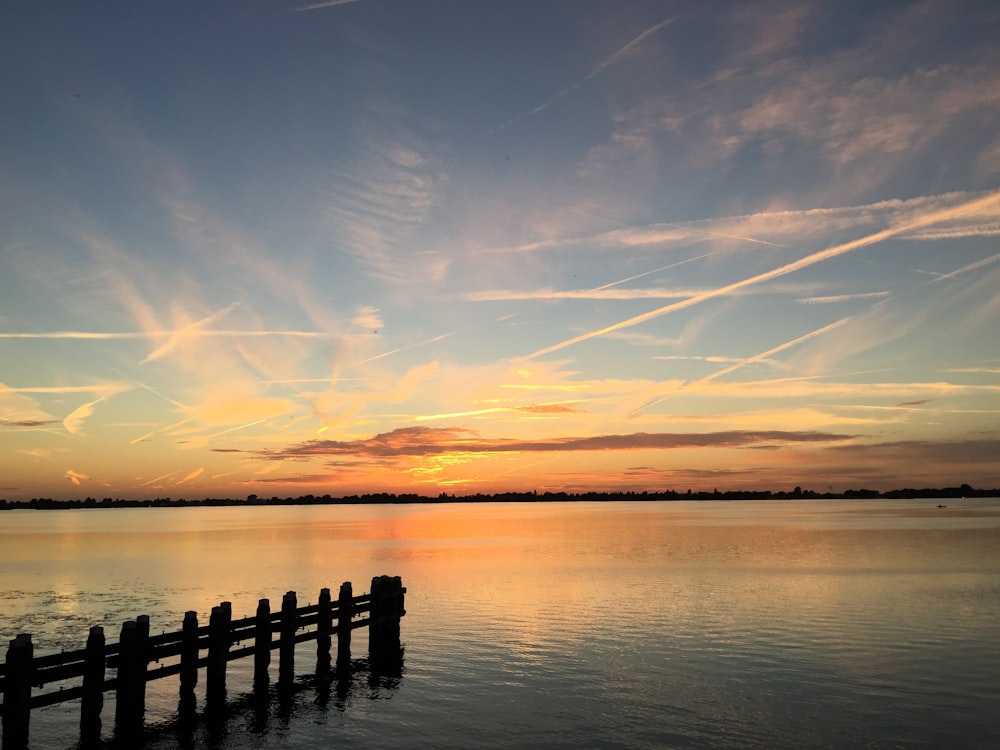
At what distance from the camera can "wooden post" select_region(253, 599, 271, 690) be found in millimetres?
23984

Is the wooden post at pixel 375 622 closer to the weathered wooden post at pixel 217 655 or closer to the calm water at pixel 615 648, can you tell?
the calm water at pixel 615 648

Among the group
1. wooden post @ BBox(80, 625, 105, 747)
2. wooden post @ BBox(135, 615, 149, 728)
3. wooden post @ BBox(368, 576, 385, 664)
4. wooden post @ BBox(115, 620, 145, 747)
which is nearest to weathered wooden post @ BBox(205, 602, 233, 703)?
wooden post @ BBox(135, 615, 149, 728)

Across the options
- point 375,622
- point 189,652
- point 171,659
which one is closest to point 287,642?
point 189,652

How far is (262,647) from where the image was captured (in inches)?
943

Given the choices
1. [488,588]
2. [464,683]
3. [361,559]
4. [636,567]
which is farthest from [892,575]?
[361,559]

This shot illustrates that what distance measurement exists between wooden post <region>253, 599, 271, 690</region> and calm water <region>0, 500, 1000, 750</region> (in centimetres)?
74

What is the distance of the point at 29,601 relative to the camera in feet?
149

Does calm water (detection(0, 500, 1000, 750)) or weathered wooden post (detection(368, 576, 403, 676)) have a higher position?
weathered wooden post (detection(368, 576, 403, 676))

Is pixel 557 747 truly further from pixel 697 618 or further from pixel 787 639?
pixel 697 618

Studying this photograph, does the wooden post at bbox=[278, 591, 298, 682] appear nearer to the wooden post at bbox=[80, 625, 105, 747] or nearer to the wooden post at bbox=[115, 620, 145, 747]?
the wooden post at bbox=[115, 620, 145, 747]

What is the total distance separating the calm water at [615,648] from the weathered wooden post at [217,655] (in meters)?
0.97

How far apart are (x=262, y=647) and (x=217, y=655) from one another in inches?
69.8

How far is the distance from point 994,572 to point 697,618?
34.4 m

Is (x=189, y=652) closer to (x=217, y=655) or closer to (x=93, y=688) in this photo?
(x=217, y=655)
